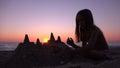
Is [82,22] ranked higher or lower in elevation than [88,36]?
higher

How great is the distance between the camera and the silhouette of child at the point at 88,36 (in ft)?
14.4

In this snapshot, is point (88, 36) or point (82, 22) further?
point (88, 36)

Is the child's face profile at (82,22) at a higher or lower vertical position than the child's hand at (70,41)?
higher

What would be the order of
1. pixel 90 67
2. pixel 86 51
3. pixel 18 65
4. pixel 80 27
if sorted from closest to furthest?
pixel 90 67
pixel 86 51
pixel 80 27
pixel 18 65

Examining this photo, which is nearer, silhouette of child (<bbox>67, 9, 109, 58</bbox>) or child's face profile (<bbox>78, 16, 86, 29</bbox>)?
silhouette of child (<bbox>67, 9, 109, 58</bbox>)

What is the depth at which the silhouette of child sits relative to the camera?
173 inches

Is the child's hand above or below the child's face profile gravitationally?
below

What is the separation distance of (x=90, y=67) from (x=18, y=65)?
35.4 feet

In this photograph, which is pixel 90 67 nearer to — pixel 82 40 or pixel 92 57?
pixel 92 57

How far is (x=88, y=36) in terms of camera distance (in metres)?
4.77

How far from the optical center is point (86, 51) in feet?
14.6

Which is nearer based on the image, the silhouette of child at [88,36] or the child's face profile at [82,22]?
the silhouette of child at [88,36]

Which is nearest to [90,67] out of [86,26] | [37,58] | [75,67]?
[75,67]

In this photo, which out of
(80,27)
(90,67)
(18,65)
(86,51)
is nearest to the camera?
(90,67)
